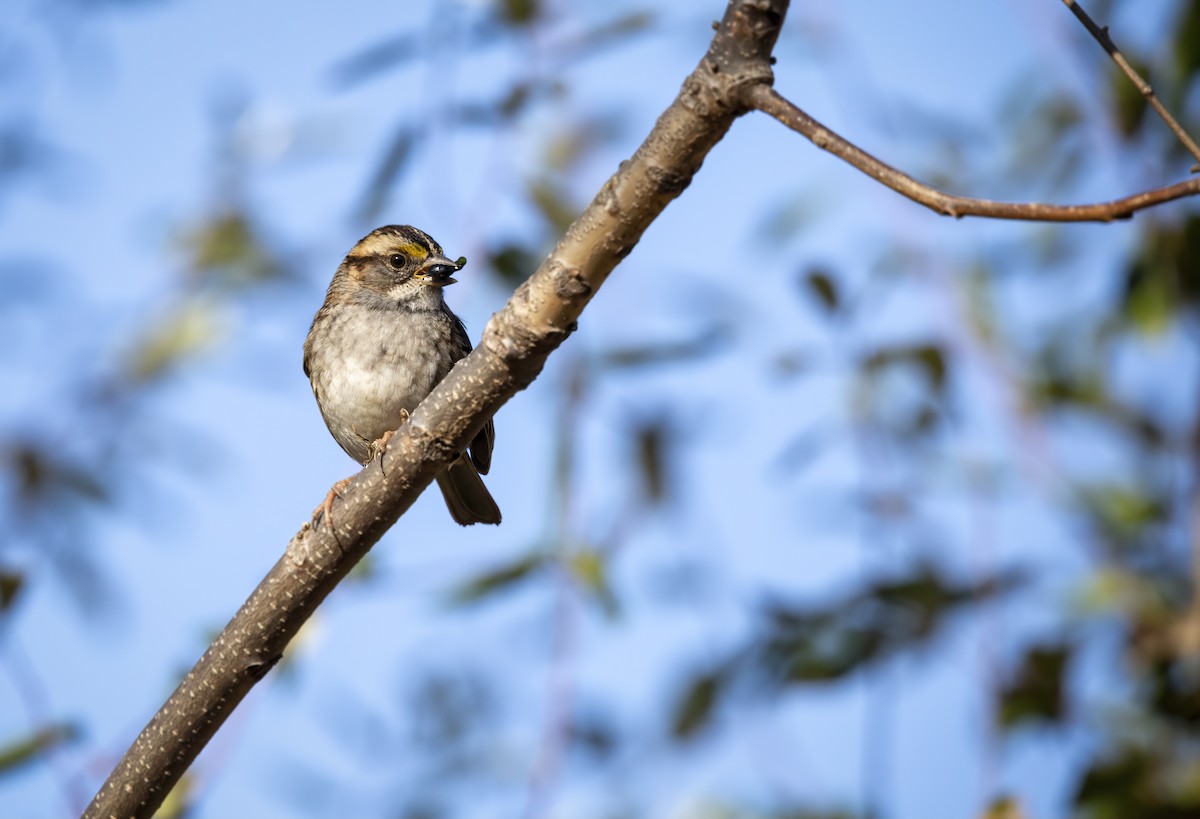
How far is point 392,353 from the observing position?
3.53 m

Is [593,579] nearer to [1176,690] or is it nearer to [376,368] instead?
[376,368]

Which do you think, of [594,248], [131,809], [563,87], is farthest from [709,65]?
[563,87]

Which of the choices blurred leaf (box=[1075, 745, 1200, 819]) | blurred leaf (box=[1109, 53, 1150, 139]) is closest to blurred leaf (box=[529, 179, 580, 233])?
blurred leaf (box=[1109, 53, 1150, 139])

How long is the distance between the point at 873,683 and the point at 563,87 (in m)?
1.84

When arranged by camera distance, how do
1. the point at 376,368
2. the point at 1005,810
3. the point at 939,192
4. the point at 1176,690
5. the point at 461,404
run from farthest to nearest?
the point at 376,368, the point at 1176,690, the point at 1005,810, the point at 461,404, the point at 939,192

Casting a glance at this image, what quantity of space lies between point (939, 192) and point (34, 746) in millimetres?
2411

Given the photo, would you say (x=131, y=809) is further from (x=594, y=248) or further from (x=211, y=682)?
(x=594, y=248)

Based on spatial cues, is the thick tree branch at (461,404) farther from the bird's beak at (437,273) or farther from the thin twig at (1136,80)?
the bird's beak at (437,273)

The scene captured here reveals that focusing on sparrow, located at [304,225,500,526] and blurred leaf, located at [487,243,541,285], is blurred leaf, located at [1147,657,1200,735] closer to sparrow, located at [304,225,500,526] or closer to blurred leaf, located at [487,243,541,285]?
sparrow, located at [304,225,500,526]

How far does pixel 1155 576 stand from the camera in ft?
11.0

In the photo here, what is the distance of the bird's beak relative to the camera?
Result: 3.73 m

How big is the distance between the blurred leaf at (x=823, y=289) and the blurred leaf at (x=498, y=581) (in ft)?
3.50

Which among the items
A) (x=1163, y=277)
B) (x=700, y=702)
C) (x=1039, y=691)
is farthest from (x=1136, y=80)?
(x=700, y=702)

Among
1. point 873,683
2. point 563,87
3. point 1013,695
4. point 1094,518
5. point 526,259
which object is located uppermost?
point 563,87
